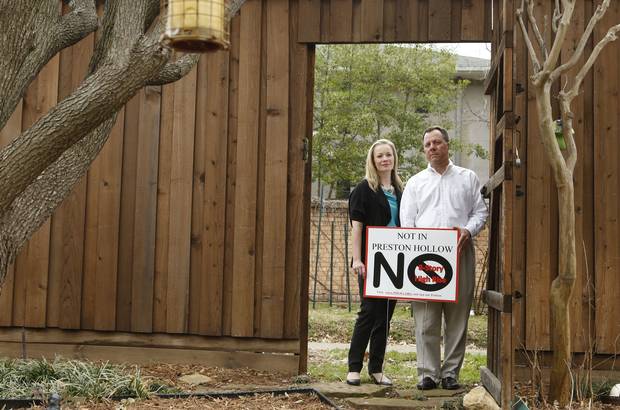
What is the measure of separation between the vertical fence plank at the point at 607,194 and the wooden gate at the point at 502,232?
92 cm

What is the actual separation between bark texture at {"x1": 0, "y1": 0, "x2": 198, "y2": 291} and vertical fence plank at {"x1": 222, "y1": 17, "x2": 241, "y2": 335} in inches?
68.0

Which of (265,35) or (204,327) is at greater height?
(265,35)

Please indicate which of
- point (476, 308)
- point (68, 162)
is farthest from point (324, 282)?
point (68, 162)

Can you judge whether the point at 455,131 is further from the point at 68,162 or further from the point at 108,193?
the point at 68,162

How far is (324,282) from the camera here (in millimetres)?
14703

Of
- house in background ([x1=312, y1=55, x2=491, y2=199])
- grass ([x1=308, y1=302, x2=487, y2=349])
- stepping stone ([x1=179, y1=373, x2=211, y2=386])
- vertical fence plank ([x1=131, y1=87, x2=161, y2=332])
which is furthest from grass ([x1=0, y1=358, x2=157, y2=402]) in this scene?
house in background ([x1=312, y1=55, x2=491, y2=199])

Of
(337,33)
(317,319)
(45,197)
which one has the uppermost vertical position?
(337,33)

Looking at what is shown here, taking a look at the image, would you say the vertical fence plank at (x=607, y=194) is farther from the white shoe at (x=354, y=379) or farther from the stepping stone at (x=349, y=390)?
the white shoe at (x=354, y=379)

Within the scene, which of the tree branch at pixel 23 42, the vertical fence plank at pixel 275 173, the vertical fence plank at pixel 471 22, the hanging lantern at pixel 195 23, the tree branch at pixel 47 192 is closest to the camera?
the hanging lantern at pixel 195 23

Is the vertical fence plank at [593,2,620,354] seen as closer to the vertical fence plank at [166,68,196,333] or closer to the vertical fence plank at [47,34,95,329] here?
the vertical fence plank at [166,68,196,333]

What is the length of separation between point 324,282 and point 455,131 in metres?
8.77

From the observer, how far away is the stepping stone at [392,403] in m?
5.18

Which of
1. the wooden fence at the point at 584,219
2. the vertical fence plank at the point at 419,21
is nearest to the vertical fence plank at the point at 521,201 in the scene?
the wooden fence at the point at 584,219

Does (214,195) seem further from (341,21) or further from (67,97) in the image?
(67,97)
